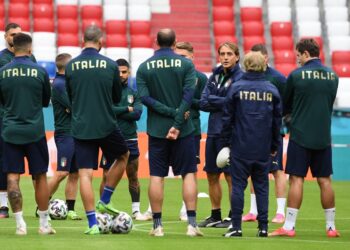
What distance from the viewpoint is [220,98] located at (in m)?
13.8

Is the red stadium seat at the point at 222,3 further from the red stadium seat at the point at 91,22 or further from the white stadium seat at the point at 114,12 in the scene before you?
the red stadium seat at the point at 91,22

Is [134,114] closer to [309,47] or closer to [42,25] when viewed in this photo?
[309,47]

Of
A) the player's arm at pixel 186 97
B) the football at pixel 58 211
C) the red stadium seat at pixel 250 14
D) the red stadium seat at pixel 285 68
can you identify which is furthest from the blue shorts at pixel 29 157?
the red stadium seat at pixel 250 14

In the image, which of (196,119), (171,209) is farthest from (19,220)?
(171,209)

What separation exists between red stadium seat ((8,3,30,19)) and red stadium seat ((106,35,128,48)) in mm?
2352

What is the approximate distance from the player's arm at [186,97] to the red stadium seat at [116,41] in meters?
18.0

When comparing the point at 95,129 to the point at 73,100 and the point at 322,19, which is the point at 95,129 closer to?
the point at 73,100

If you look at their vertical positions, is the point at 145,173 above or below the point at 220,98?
below

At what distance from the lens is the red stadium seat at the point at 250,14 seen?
31.8 meters

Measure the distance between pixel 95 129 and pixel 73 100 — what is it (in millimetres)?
417

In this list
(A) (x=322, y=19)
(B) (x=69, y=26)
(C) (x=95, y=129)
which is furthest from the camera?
(A) (x=322, y=19)

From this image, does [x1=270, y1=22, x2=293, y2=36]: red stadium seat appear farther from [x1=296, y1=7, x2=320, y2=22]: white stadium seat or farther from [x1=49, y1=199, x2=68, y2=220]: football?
[x1=49, y1=199, x2=68, y2=220]: football

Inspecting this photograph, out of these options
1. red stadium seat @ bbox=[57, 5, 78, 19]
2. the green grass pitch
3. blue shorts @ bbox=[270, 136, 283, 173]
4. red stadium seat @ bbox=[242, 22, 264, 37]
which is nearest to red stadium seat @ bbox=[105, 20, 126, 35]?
red stadium seat @ bbox=[57, 5, 78, 19]

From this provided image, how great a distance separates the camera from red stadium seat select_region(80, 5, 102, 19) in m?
31.4
